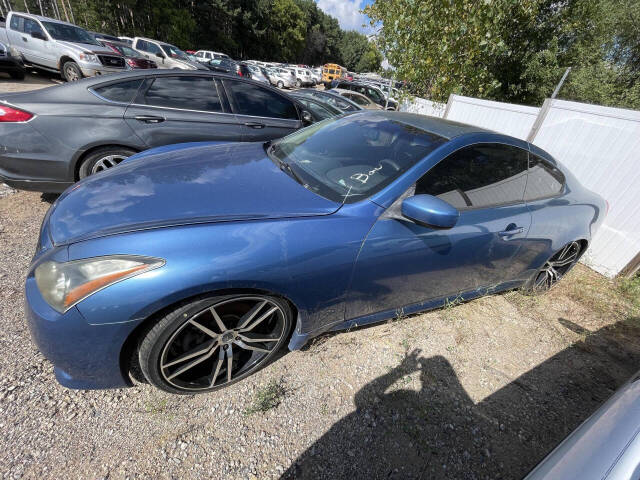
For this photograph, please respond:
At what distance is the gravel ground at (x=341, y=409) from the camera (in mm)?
1410

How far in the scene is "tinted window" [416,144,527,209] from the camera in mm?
1882

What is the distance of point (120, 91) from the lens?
3.07 metres

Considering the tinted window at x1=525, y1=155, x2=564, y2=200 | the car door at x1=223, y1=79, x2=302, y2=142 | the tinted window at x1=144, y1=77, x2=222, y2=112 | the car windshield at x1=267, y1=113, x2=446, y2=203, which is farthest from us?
the car door at x1=223, y1=79, x2=302, y2=142

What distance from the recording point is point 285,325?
5.65ft

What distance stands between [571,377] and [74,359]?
3178mm

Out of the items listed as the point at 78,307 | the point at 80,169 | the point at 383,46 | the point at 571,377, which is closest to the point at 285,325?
the point at 78,307

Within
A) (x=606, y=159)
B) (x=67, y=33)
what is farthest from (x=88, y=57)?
(x=606, y=159)

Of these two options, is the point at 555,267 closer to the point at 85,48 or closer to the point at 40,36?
the point at 85,48

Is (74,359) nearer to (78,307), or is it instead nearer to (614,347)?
(78,307)

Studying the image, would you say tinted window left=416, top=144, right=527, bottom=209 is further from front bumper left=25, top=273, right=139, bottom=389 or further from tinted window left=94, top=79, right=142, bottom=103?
tinted window left=94, top=79, right=142, bottom=103

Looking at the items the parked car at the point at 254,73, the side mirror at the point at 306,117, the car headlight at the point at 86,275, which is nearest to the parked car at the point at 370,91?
the parked car at the point at 254,73

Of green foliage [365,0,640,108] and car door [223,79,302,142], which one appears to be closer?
car door [223,79,302,142]

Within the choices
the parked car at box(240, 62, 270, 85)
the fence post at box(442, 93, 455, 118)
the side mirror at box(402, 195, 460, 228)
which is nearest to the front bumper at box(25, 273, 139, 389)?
the side mirror at box(402, 195, 460, 228)

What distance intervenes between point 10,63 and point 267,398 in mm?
12336
